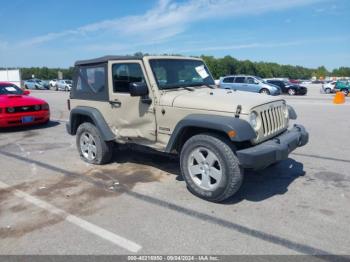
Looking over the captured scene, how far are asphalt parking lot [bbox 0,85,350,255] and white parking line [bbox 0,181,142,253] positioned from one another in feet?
0.04

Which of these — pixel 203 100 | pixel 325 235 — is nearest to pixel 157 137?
pixel 203 100

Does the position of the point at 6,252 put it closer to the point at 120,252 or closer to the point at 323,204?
the point at 120,252

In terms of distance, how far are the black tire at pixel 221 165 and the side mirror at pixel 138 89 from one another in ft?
3.27

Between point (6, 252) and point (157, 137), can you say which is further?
point (157, 137)

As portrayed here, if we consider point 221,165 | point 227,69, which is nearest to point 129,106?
point 221,165

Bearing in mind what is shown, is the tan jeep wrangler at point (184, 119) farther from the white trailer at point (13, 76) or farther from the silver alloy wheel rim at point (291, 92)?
the white trailer at point (13, 76)

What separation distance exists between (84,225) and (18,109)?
7176 mm

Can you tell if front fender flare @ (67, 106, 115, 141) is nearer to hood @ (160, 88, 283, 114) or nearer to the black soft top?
the black soft top

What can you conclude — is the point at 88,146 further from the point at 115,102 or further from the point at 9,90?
the point at 9,90

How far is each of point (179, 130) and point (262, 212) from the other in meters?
1.48

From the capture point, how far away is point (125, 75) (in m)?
5.36

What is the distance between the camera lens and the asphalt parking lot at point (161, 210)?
3346mm

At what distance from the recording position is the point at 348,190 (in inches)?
184

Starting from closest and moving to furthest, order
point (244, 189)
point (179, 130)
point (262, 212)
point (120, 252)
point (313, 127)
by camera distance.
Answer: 1. point (120, 252)
2. point (262, 212)
3. point (179, 130)
4. point (244, 189)
5. point (313, 127)
